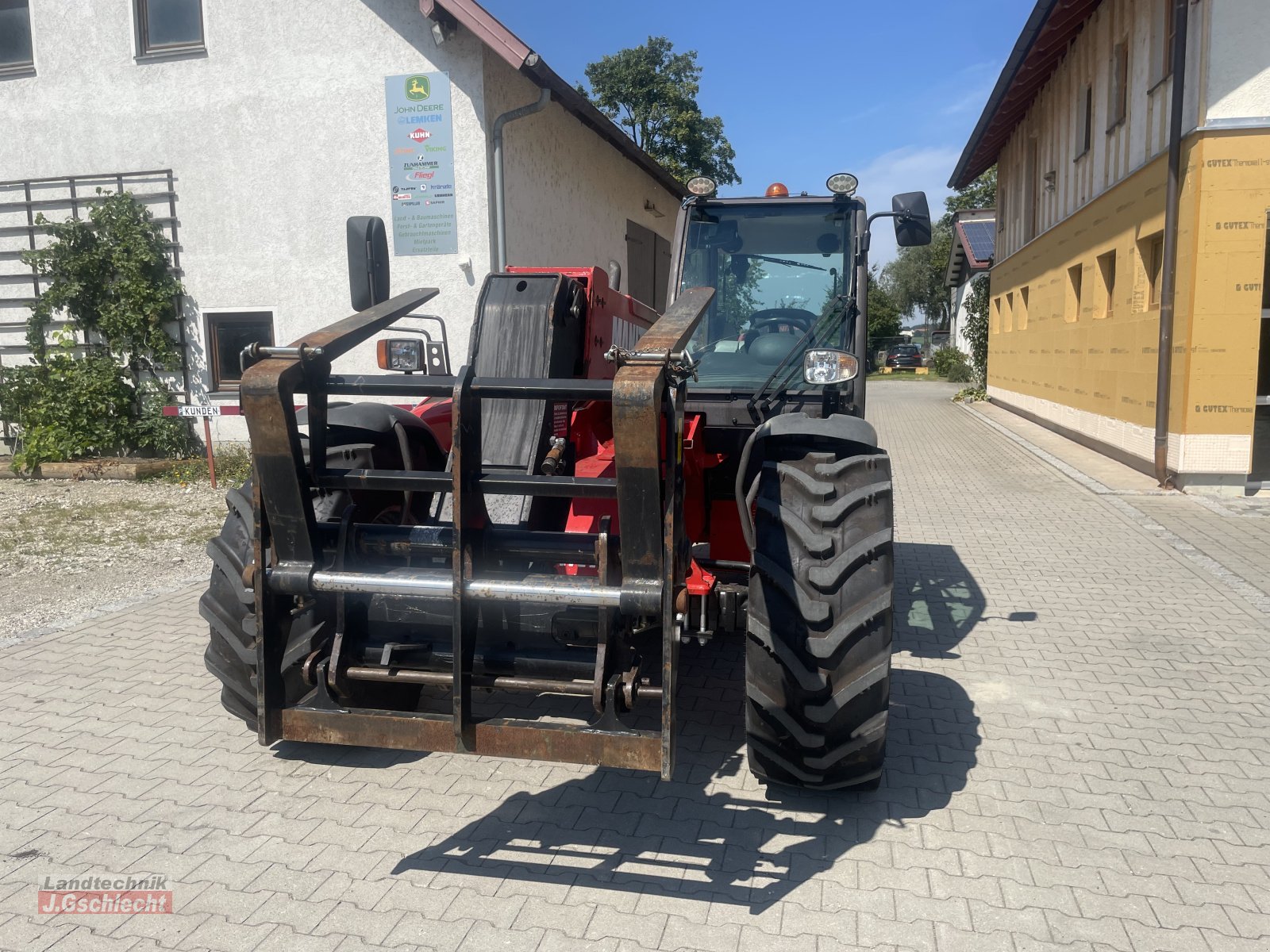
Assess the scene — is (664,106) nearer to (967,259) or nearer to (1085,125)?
(967,259)

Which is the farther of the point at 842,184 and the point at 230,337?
the point at 230,337

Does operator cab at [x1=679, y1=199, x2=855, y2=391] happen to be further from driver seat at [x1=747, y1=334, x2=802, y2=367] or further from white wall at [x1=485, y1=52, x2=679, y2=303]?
white wall at [x1=485, y1=52, x2=679, y2=303]

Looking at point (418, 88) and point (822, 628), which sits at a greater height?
point (418, 88)

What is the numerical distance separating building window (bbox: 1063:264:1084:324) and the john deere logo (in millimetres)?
9738

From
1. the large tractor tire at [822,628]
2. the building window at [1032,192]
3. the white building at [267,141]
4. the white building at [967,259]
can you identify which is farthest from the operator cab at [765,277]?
the white building at [967,259]

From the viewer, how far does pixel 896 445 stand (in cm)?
1498

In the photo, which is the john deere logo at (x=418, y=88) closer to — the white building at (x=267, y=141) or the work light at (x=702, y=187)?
the white building at (x=267, y=141)

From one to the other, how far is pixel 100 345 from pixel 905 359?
1551 inches

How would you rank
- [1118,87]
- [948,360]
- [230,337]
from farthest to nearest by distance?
[948,360] → [1118,87] → [230,337]

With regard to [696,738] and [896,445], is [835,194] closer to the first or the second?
[696,738]

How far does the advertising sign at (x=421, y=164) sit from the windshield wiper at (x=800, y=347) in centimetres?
660

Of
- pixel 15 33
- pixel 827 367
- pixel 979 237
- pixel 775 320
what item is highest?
pixel 15 33

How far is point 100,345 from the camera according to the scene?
11508mm

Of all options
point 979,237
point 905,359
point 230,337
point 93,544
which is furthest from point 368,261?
point 905,359
